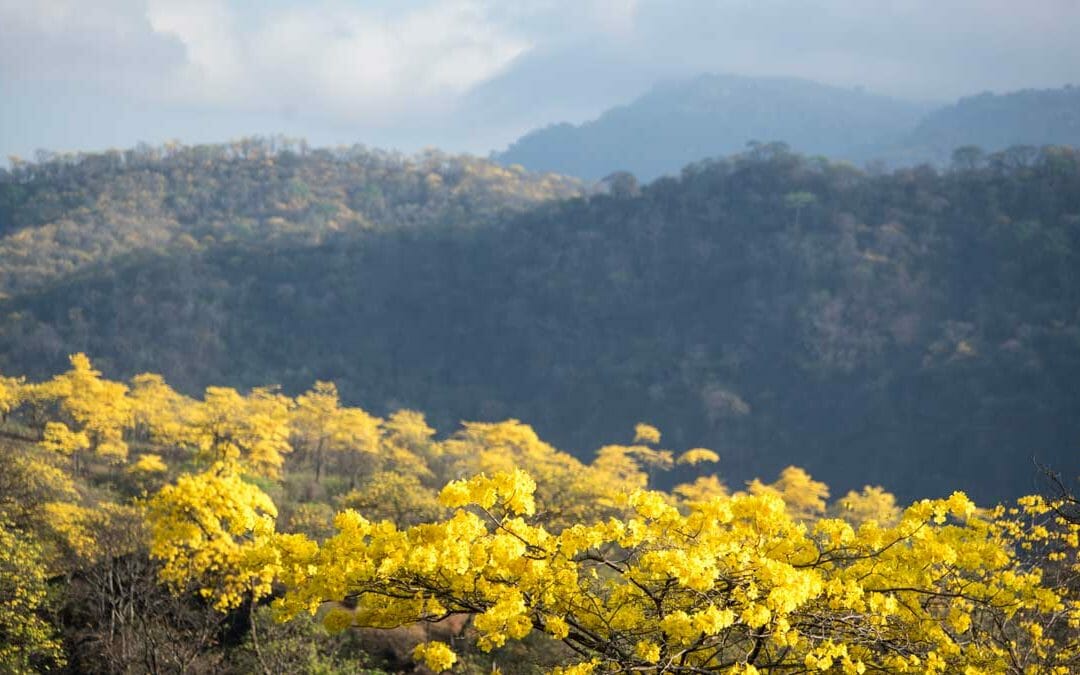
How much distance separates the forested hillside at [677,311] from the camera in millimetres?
85750

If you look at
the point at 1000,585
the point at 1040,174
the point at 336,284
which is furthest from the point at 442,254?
the point at 1000,585

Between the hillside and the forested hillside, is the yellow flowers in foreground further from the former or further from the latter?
the hillside

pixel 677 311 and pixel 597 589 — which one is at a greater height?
pixel 597 589

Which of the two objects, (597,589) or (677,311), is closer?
Result: (597,589)

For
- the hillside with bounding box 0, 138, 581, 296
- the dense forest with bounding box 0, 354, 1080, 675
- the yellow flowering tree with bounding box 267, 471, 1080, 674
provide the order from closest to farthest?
the yellow flowering tree with bounding box 267, 471, 1080, 674 → the dense forest with bounding box 0, 354, 1080, 675 → the hillside with bounding box 0, 138, 581, 296

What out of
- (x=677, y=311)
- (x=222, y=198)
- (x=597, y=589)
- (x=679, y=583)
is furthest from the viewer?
(x=222, y=198)

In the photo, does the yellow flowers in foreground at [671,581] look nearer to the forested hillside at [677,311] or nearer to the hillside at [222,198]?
the forested hillside at [677,311]

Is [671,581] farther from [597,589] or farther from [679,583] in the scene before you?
[597,589]

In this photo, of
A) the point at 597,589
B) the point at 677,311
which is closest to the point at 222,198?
the point at 677,311

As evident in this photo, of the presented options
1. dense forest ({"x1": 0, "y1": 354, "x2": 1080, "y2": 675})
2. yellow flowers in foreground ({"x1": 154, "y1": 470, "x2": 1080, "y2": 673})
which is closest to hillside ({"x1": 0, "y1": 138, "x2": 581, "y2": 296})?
dense forest ({"x1": 0, "y1": 354, "x2": 1080, "y2": 675})

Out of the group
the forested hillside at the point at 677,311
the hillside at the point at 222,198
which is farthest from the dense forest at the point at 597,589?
the hillside at the point at 222,198

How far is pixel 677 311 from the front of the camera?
110 m

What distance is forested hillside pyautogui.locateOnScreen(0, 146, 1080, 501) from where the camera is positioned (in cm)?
8575

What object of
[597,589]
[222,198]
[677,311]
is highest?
[222,198]
